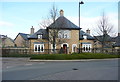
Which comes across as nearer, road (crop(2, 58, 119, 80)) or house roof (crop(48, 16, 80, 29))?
road (crop(2, 58, 119, 80))

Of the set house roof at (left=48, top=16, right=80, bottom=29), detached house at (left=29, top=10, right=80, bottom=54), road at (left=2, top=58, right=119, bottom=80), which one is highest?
house roof at (left=48, top=16, right=80, bottom=29)

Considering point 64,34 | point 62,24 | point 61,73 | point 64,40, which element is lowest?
point 61,73

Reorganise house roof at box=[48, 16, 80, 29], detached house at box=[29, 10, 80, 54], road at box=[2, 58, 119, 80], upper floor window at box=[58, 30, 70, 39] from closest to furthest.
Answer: road at box=[2, 58, 119, 80], house roof at box=[48, 16, 80, 29], upper floor window at box=[58, 30, 70, 39], detached house at box=[29, 10, 80, 54]

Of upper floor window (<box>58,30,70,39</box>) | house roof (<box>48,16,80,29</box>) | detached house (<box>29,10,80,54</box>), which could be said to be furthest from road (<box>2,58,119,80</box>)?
detached house (<box>29,10,80,54</box>)

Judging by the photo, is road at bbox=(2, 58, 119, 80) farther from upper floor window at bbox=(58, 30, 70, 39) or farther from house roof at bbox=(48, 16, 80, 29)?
upper floor window at bbox=(58, 30, 70, 39)

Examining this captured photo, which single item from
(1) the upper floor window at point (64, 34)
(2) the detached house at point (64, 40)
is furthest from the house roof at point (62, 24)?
(1) the upper floor window at point (64, 34)

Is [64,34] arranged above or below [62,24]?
below

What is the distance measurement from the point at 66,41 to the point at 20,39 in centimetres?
4380

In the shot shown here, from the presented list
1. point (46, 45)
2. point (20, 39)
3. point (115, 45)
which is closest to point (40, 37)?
point (46, 45)

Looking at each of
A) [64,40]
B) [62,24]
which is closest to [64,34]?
[64,40]

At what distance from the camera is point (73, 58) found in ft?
80.1

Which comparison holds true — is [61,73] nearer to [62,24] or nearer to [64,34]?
[62,24]

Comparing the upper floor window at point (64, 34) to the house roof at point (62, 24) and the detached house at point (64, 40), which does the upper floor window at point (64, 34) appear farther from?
the house roof at point (62, 24)

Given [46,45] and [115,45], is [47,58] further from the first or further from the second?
[115,45]
